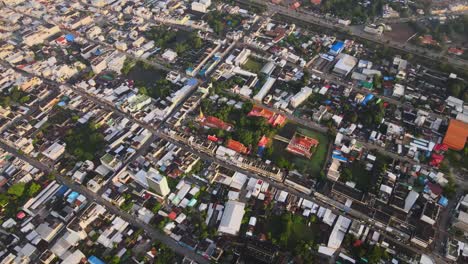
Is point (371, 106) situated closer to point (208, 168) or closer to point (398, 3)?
point (208, 168)

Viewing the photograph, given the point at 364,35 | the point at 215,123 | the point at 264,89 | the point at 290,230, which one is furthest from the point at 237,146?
the point at 364,35

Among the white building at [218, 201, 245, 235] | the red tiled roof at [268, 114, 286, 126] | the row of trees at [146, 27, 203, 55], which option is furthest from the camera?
the row of trees at [146, 27, 203, 55]

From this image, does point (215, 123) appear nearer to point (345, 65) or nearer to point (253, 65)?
point (253, 65)

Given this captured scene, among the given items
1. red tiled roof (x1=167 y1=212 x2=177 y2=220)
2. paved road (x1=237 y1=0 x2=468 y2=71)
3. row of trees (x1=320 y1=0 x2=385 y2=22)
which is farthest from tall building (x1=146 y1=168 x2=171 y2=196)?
row of trees (x1=320 y1=0 x2=385 y2=22)

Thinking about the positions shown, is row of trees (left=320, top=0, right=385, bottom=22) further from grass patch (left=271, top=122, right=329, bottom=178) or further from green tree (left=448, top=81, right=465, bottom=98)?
grass patch (left=271, top=122, right=329, bottom=178)

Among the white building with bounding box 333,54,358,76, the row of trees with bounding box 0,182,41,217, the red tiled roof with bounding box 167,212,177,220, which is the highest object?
the white building with bounding box 333,54,358,76

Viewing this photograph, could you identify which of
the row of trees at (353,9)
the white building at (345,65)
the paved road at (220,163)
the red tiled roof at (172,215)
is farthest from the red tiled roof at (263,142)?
the row of trees at (353,9)

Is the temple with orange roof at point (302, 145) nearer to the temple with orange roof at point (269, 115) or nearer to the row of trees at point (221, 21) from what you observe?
the temple with orange roof at point (269, 115)
